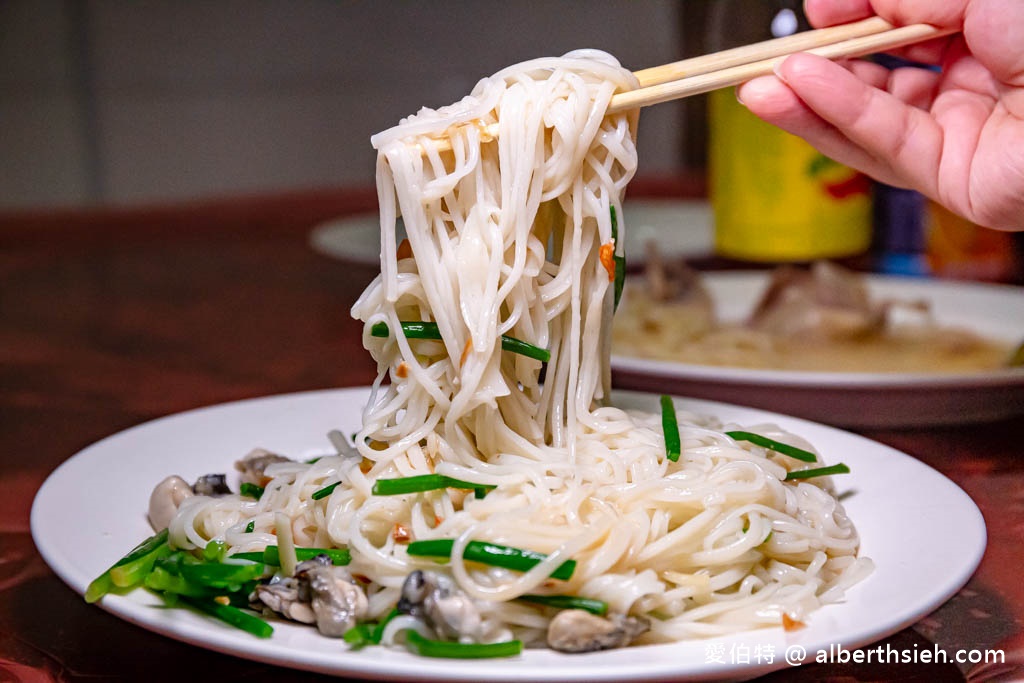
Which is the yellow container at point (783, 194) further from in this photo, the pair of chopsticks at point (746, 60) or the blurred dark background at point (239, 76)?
the blurred dark background at point (239, 76)

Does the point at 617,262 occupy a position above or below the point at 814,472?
→ above

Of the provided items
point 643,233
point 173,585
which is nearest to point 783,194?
point 643,233

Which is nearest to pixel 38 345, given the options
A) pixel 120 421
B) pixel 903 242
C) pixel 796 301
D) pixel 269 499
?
pixel 120 421

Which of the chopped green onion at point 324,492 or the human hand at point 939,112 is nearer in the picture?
the chopped green onion at point 324,492

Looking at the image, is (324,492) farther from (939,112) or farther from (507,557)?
(939,112)

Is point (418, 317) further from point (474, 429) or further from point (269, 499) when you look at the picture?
point (269, 499)

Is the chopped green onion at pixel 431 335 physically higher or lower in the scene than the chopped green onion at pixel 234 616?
higher

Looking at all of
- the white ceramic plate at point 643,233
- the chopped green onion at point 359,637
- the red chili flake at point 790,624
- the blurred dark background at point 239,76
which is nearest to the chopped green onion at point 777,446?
the red chili flake at point 790,624
